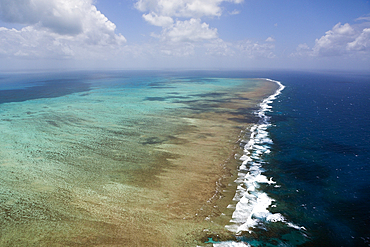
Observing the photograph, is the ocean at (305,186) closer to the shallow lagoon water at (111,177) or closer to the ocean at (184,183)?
the ocean at (184,183)

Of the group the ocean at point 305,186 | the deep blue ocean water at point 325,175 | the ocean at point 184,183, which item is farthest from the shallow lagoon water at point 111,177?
the deep blue ocean water at point 325,175

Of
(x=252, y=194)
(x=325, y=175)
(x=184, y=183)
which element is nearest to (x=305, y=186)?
(x=325, y=175)

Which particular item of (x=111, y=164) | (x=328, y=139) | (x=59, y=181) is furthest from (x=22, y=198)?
(x=328, y=139)

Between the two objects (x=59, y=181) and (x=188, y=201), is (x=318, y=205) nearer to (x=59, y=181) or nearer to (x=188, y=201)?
(x=188, y=201)

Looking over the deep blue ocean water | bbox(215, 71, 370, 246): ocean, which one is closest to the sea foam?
bbox(215, 71, 370, 246): ocean

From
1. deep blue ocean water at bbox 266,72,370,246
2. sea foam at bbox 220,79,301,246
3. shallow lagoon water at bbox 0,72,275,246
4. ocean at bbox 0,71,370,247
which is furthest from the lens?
sea foam at bbox 220,79,301,246

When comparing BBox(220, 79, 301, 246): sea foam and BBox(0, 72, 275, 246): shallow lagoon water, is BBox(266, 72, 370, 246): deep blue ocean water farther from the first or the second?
BBox(0, 72, 275, 246): shallow lagoon water

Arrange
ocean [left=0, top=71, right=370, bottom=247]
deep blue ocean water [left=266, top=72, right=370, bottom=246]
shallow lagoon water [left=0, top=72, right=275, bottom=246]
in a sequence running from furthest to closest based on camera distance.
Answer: deep blue ocean water [left=266, top=72, right=370, bottom=246] → shallow lagoon water [left=0, top=72, right=275, bottom=246] → ocean [left=0, top=71, right=370, bottom=247]
